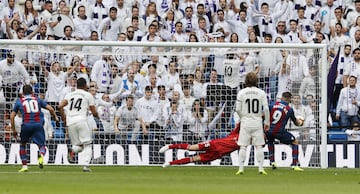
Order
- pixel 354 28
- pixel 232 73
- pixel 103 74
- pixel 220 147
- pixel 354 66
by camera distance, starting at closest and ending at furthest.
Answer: pixel 220 147, pixel 232 73, pixel 103 74, pixel 354 66, pixel 354 28

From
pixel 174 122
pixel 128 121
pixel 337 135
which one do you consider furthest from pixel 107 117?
pixel 337 135

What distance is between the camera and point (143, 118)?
27.2 metres

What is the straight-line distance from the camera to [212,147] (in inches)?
980

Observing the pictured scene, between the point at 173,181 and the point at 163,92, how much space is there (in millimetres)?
7687

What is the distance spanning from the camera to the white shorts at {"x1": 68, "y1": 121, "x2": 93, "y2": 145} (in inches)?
944

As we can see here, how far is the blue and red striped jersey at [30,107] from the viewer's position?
24531 millimetres

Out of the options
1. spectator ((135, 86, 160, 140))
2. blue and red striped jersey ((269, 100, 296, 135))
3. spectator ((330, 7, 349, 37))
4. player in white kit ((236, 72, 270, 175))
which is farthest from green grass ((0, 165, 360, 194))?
spectator ((330, 7, 349, 37))

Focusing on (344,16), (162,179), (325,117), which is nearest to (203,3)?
(344,16)

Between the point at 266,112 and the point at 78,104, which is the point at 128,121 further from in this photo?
the point at 266,112

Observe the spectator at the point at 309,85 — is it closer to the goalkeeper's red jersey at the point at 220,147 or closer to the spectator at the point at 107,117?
the goalkeeper's red jersey at the point at 220,147

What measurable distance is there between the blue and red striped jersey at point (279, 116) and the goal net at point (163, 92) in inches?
66.9

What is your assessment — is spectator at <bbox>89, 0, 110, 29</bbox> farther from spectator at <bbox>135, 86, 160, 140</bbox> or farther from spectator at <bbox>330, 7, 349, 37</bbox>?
spectator at <bbox>330, 7, 349, 37</bbox>

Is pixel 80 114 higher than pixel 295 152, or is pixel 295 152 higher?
pixel 80 114

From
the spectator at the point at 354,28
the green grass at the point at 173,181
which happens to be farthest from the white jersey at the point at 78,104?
the spectator at the point at 354,28
